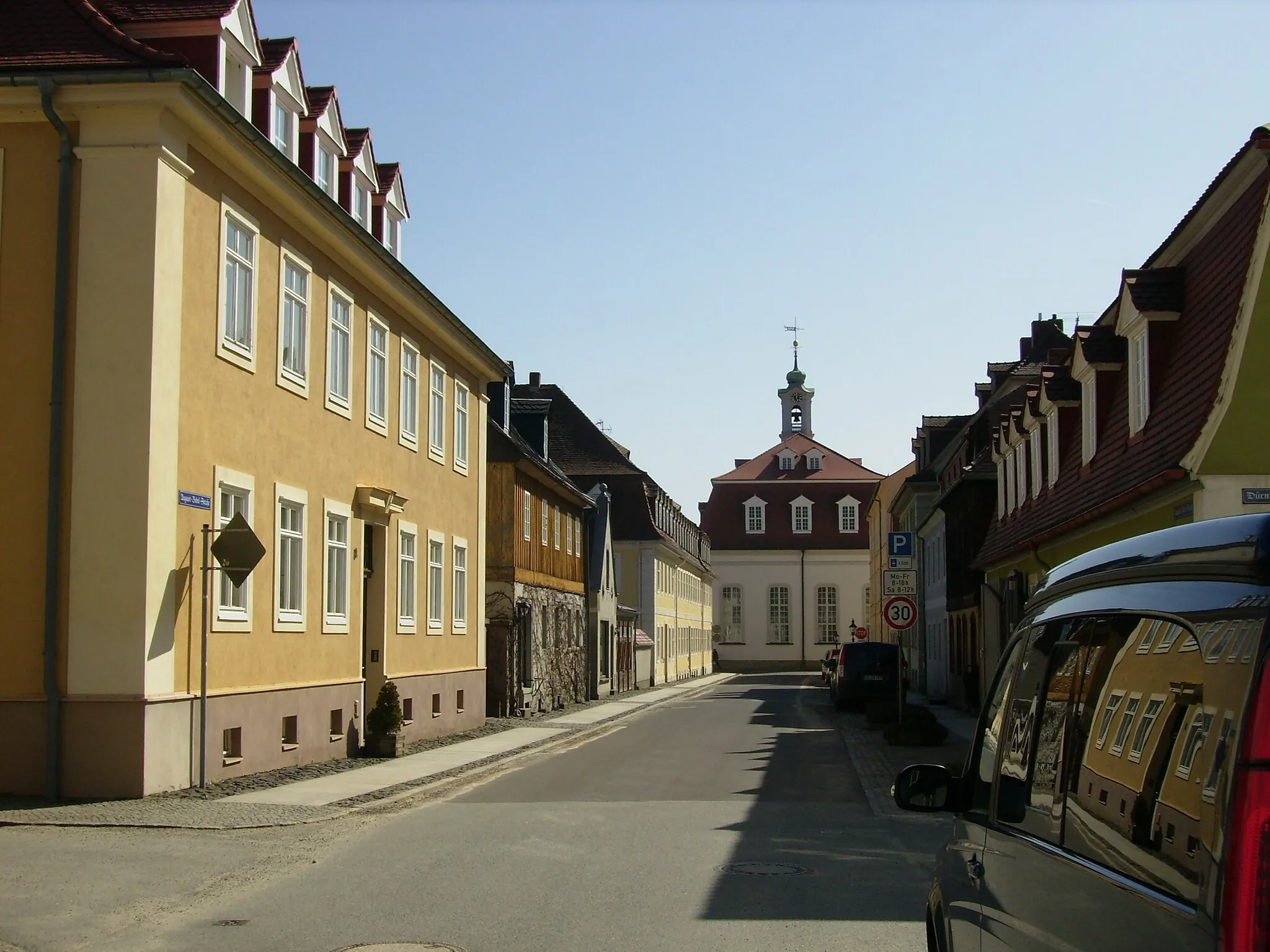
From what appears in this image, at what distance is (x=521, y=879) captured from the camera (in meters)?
10.3

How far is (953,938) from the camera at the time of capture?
4.95 m

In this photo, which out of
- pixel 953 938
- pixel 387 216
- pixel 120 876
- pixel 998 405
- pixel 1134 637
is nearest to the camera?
pixel 1134 637

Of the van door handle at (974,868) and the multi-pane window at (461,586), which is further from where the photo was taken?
the multi-pane window at (461,586)

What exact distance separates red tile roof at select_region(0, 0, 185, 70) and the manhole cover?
9.96 meters

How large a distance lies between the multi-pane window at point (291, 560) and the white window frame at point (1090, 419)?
1138 centimetres

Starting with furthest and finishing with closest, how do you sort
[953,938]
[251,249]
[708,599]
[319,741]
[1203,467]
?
[708,599]
[319,741]
[251,249]
[1203,467]
[953,938]

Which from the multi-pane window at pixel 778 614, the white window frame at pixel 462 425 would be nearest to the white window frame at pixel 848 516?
the multi-pane window at pixel 778 614

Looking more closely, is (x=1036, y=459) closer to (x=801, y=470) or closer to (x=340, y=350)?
(x=340, y=350)

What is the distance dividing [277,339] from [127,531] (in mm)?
4531

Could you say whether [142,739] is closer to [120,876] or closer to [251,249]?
[120,876]

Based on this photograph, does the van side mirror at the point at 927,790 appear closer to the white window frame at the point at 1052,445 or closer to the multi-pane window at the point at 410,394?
the white window frame at the point at 1052,445

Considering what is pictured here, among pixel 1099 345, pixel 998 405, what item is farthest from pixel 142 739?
pixel 998 405

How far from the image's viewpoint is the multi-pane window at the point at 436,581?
87.6ft

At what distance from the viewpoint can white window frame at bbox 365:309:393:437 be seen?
22.9m
